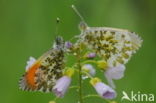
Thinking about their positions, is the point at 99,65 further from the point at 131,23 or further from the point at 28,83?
the point at 131,23

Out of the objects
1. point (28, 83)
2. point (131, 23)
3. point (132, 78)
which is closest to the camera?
point (28, 83)

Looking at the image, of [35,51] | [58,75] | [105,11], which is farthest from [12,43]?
[58,75]

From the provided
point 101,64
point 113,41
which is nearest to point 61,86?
point 101,64

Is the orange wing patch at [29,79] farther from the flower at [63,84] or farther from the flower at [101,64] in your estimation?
the flower at [101,64]

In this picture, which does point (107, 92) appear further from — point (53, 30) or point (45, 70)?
point (53, 30)

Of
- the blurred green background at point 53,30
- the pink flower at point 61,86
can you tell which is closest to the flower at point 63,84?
the pink flower at point 61,86

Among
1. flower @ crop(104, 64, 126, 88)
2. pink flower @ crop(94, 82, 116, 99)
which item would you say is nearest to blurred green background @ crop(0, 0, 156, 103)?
flower @ crop(104, 64, 126, 88)

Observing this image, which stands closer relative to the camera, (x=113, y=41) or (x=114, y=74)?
(x=114, y=74)
